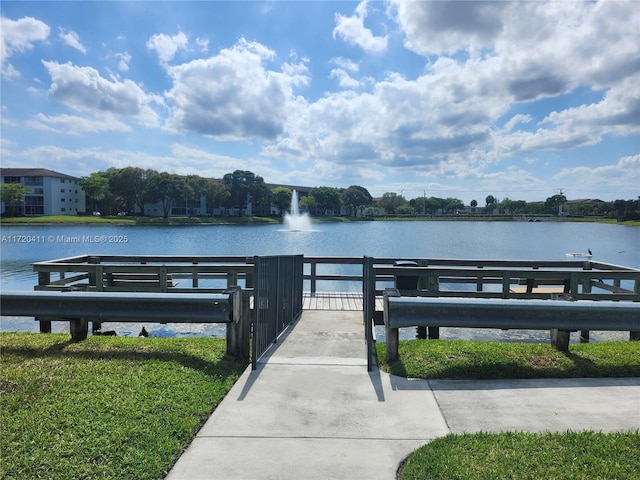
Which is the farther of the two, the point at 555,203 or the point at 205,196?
the point at 555,203

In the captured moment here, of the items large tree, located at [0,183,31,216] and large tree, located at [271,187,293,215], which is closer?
large tree, located at [0,183,31,216]

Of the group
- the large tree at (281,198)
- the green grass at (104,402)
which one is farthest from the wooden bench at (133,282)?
the large tree at (281,198)

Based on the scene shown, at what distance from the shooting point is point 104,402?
13.7 ft

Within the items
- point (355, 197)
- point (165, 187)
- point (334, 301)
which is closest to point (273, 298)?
point (334, 301)

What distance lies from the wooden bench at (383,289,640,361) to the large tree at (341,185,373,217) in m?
147

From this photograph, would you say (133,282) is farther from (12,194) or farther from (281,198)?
(281,198)

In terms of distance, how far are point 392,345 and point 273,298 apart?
1.87 metres

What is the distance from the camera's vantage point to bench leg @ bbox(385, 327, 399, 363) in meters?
5.67

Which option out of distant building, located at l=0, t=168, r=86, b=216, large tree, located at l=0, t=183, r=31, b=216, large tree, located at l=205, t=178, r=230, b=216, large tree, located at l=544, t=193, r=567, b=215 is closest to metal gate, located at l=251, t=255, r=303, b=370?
large tree, located at l=0, t=183, r=31, b=216

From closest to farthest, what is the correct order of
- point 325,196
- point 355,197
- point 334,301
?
point 334,301 < point 325,196 < point 355,197

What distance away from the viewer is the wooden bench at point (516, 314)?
5.35m

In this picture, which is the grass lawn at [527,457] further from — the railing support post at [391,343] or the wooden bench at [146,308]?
the wooden bench at [146,308]

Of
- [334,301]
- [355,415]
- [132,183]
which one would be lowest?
[334,301]

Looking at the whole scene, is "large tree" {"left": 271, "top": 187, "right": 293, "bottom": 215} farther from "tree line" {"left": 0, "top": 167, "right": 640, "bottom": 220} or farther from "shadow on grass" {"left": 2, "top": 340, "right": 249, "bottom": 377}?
"shadow on grass" {"left": 2, "top": 340, "right": 249, "bottom": 377}
